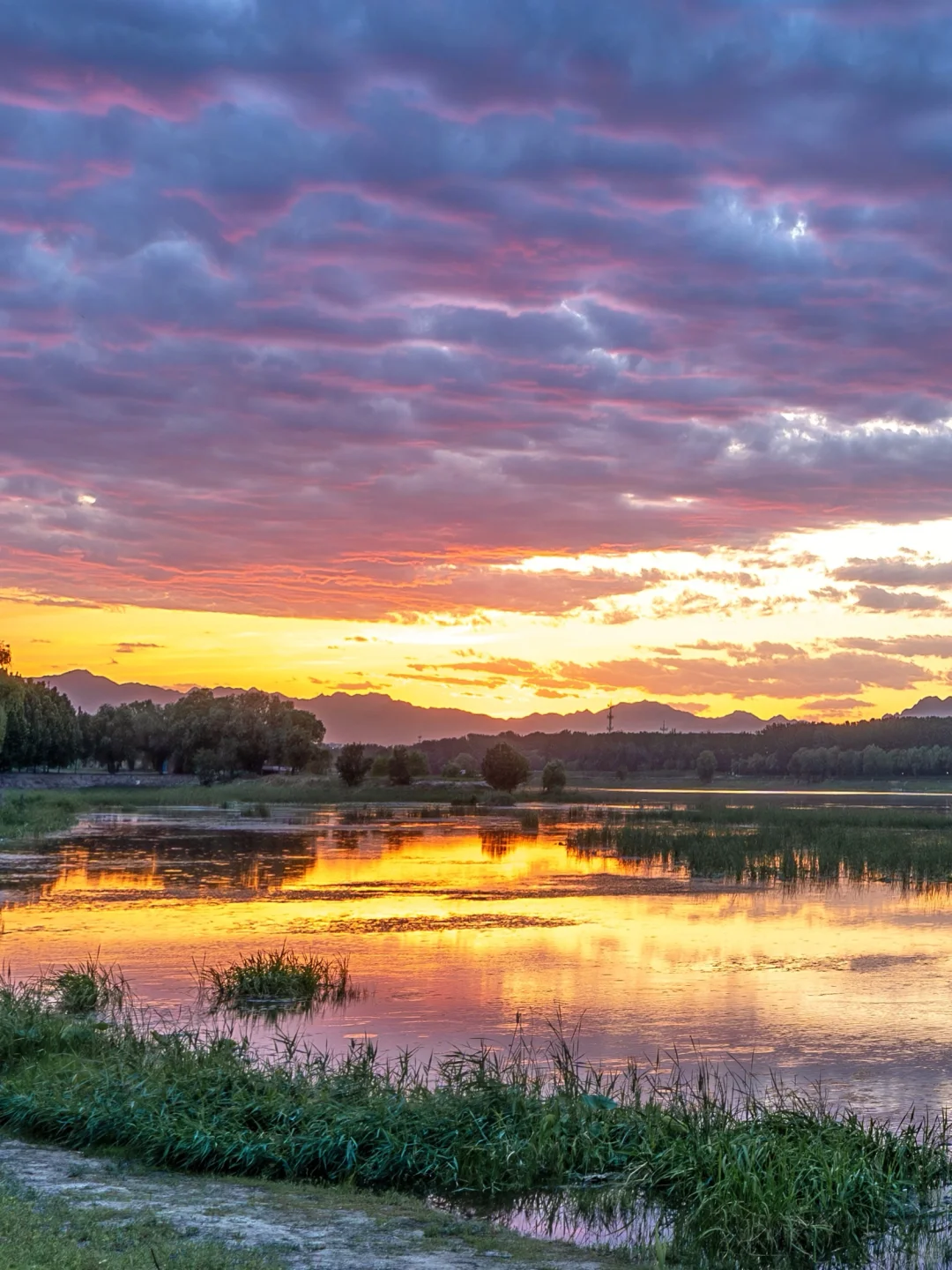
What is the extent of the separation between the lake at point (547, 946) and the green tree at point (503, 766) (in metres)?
58.3

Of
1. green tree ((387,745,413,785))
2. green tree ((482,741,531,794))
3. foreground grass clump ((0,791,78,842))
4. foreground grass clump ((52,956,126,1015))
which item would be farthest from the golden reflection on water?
green tree ((387,745,413,785))

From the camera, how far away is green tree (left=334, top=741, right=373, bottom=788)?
108875 mm

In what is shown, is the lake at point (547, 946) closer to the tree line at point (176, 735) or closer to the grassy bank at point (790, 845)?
the grassy bank at point (790, 845)

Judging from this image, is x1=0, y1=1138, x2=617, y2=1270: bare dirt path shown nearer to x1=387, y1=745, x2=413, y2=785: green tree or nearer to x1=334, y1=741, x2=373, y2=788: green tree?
x1=334, y1=741, x2=373, y2=788: green tree

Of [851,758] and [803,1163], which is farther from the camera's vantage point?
[851,758]

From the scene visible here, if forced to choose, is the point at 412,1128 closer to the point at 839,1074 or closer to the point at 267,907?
the point at 839,1074

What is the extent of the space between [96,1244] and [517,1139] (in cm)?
412

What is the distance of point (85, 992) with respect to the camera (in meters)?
18.5

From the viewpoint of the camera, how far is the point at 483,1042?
54.4 feet

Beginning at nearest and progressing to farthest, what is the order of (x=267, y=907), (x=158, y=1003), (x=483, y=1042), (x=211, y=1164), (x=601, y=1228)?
(x=601, y=1228)
(x=211, y=1164)
(x=483, y=1042)
(x=158, y=1003)
(x=267, y=907)

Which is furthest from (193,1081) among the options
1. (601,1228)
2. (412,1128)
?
(601,1228)

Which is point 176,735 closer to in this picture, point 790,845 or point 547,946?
point 790,845

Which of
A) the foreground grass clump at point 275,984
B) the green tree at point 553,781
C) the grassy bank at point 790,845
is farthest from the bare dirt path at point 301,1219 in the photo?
the green tree at point 553,781

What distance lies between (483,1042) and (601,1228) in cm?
616
